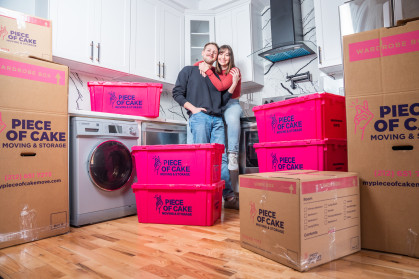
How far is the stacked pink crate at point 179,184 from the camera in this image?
1.76 metres

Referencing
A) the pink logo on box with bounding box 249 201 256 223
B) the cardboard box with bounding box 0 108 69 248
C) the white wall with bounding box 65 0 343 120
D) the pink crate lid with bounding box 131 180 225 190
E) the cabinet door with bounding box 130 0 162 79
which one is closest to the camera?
the pink logo on box with bounding box 249 201 256 223

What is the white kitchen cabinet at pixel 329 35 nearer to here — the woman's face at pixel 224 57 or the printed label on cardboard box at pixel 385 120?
the woman's face at pixel 224 57

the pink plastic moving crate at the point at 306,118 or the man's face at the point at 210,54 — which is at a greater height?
the man's face at the point at 210,54

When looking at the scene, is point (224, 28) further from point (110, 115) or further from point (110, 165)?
point (110, 165)

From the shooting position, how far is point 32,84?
1500 mm

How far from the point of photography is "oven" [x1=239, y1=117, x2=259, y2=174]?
92.6 inches

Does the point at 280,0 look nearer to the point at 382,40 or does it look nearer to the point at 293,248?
the point at 382,40

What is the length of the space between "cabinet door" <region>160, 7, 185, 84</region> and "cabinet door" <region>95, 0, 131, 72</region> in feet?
1.52

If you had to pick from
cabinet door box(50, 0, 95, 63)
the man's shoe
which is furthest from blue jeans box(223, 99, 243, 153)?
cabinet door box(50, 0, 95, 63)

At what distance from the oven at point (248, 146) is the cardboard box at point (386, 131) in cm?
107

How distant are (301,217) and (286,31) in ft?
7.77

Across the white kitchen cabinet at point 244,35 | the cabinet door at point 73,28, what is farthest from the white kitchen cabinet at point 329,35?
the cabinet door at point 73,28

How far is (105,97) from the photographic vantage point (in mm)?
2242

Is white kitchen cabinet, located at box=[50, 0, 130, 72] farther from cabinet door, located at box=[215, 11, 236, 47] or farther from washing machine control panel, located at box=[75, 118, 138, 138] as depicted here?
cabinet door, located at box=[215, 11, 236, 47]
